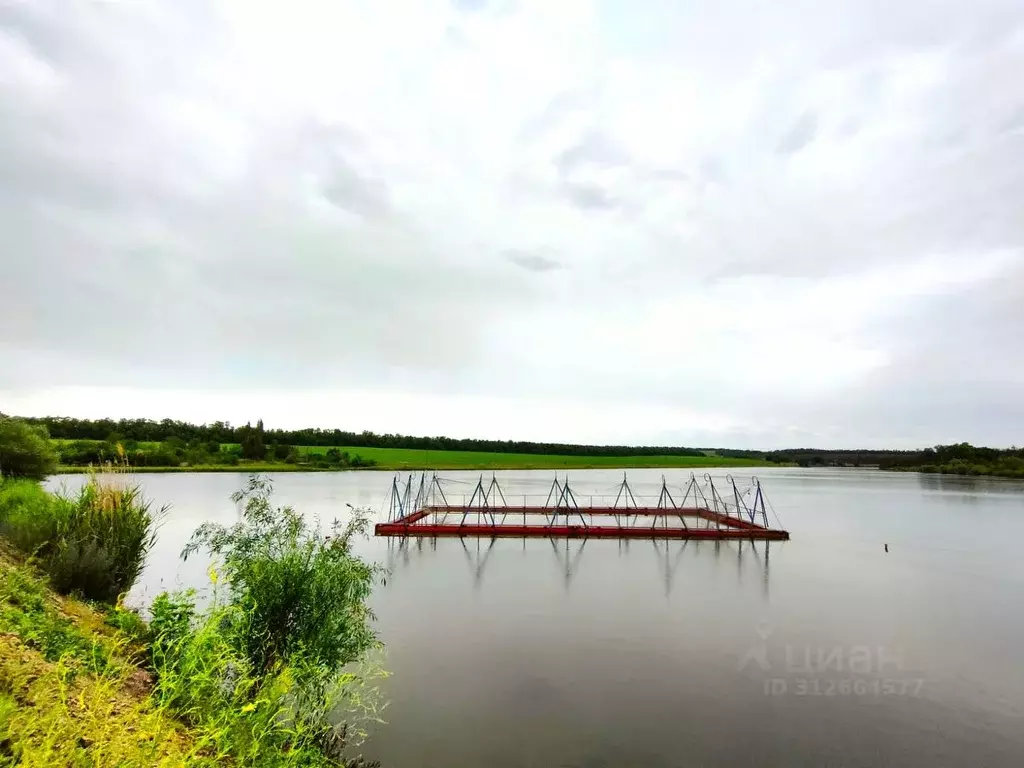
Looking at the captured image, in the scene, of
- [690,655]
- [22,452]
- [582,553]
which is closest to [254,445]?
[22,452]

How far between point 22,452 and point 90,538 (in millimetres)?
23830

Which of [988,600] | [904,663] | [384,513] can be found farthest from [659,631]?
A: [384,513]

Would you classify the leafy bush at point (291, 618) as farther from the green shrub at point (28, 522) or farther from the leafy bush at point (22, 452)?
the leafy bush at point (22, 452)

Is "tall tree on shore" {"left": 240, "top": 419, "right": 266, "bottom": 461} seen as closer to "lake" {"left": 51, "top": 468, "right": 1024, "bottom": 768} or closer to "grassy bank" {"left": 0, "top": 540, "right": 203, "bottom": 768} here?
"lake" {"left": 51, "top": 468, "right": 1024, "bottom": 768}

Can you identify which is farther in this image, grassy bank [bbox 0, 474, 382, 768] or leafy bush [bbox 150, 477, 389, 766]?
leafy bush [bbox 150, 477, 389, 766]

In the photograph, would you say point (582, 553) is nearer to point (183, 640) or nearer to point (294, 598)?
point (294, 598)

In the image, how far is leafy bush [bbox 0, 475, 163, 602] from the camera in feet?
27.1

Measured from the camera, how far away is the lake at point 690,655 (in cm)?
827

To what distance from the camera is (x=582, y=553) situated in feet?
79.6

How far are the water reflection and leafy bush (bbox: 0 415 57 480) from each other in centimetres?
1718

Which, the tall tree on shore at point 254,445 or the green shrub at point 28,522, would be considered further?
the tall tree on shore at point 254,445

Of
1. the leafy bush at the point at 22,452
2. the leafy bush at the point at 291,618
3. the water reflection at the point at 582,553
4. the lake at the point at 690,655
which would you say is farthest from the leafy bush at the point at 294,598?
the leafy bush at the point at 22,452

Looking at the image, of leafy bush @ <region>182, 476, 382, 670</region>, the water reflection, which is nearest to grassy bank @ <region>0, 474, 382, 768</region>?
leafy bush @ <region>182, 476, 382, 670</region>

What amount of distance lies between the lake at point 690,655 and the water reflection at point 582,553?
195mm
